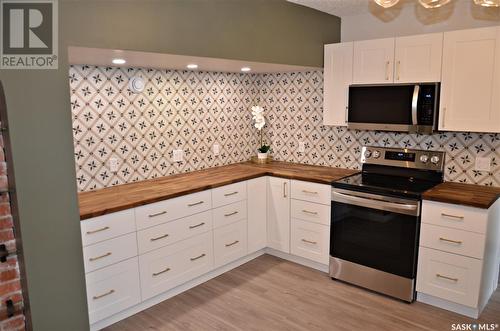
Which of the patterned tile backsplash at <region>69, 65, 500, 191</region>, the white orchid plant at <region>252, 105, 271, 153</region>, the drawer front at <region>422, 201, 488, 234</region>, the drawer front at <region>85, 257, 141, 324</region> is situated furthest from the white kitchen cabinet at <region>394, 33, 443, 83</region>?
the drawer front at <region>85, 257, 141, 324</region>

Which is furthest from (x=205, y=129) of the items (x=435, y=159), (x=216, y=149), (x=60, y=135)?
(x=435, y=159)

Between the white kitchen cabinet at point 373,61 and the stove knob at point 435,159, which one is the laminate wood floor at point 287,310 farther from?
the white kitchen cabinet at point 373,61

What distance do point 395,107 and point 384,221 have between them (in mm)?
947

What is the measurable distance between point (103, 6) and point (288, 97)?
2.38 meters

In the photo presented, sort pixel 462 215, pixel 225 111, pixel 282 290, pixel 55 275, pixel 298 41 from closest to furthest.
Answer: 1. pixel 55 275
2. pixel 462 215
3. pixel 282 290
4. pixel 298 41
5. pixel 225 111

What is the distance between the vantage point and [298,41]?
3436 millimetres

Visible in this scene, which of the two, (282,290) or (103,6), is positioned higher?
(103,6)

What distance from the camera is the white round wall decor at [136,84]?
126 inches

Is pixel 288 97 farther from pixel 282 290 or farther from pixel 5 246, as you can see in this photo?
pixel 5 246

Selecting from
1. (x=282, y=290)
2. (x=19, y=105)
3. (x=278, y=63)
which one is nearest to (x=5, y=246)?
(x=19, y=105)

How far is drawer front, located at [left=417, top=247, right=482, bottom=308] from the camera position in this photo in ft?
8.89

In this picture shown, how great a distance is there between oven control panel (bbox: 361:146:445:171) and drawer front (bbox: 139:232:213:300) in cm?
166

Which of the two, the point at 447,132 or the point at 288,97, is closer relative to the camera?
the point at 447,132

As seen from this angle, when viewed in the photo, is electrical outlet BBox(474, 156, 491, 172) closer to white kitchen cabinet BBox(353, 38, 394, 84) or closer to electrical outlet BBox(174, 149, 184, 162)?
white kitchen cabinet BBox(353, 38, 394, 84)
